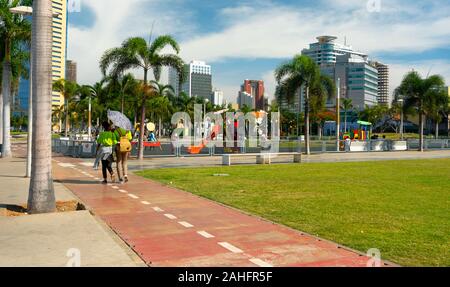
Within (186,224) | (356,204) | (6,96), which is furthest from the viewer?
(6,96)

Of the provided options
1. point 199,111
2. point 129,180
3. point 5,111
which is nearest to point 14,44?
point 5,111

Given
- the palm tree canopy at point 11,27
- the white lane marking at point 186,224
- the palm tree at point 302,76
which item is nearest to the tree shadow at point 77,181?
the white lane marking at point 186,224

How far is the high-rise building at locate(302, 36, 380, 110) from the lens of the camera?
85000 mm

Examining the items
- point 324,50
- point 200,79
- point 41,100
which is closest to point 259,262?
point 41,100

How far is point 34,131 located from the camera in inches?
375

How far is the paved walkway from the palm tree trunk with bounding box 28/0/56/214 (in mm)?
1139

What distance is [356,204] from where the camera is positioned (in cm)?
1067

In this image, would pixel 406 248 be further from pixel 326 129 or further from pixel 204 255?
pixel 326 129

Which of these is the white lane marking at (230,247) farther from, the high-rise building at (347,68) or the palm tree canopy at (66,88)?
the high-rise building at (347,68)

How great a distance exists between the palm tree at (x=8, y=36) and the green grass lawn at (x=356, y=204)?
42.3 feet

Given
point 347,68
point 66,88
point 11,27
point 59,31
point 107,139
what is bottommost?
point 107,139

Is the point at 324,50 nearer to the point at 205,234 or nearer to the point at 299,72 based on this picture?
the point at 299,72

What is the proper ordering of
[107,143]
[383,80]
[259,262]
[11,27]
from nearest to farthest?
[259,262]
[107,143]
[11,27]
[383,80]

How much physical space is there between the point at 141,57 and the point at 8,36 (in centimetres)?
720
